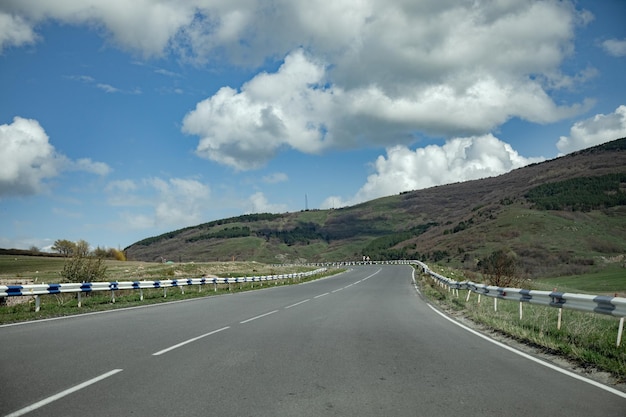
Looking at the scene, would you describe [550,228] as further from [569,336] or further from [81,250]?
[569,336]

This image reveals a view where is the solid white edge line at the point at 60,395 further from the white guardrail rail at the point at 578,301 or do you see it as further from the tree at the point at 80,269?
the tree at the point at 80,269

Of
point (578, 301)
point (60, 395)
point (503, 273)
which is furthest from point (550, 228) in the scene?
point (60, 395)

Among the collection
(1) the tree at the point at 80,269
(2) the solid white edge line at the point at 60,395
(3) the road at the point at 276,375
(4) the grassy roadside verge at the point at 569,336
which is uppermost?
(1) the tree at the point at 80,269

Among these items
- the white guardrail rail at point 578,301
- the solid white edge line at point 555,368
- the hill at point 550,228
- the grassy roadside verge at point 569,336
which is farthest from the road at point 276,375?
the hill at point 550,228

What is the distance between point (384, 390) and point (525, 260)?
8257 centimetres

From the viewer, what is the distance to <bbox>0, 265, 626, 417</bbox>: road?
5711mm

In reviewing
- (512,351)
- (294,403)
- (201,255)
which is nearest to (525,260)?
(512,351)

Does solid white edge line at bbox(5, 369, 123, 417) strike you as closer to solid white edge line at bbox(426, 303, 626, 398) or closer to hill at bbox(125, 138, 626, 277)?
solid white edge line at bbox(426, 303, 626, 398)

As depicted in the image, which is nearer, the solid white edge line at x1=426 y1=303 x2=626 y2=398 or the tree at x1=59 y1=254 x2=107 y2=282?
the solid white edge line at x1=426 y1=303 x2=626 y2=398

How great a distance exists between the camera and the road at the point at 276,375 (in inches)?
225

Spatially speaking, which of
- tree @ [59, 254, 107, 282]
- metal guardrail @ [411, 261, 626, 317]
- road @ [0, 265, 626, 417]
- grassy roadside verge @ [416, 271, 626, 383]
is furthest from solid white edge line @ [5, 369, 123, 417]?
tree @ [59, 254, 107, 282]

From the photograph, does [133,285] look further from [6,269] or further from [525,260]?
[525,260]

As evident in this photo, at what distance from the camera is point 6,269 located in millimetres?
65125

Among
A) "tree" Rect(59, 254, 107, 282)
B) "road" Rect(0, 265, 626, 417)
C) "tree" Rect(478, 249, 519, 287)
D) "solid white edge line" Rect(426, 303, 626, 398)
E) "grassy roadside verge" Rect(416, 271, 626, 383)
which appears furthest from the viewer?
"tree" Rect(59, 254, 107, 282)
